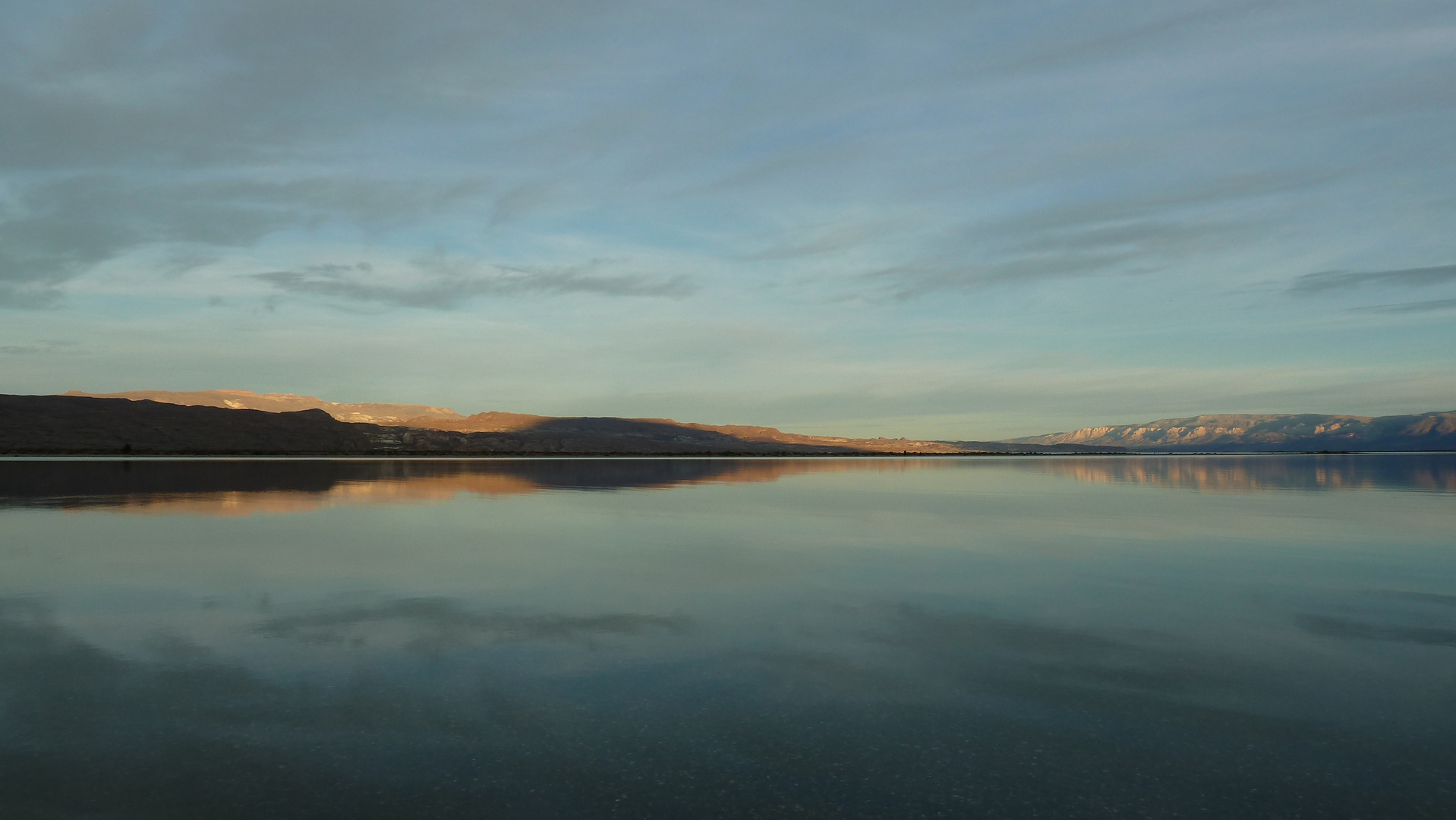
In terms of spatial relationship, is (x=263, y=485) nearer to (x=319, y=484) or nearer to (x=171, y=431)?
(x=319, y=484)

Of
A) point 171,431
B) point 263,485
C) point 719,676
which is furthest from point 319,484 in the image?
point 171,431

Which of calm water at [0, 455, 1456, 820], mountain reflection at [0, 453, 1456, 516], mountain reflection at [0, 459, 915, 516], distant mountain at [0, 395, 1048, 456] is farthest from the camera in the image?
distant mountain at [0, 395, 1048, 456]

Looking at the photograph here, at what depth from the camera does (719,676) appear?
862cm

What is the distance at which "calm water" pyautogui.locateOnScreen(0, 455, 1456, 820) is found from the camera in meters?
5.91

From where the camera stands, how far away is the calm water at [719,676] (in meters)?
5.91

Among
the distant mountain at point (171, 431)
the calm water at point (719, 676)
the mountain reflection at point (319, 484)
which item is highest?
the distant mountain at point (171, 431)

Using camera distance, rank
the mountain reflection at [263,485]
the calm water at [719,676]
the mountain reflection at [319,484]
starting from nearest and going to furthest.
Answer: the calm water at [719,676] < the mountain reflection at [263,485] < the mountain reflection at [319,484]

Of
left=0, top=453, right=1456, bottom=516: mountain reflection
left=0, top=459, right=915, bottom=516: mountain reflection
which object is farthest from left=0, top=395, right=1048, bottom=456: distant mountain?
left=0, top=453, right=1456, bottom=516: mountain reflection

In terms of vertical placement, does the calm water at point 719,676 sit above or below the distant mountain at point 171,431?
below

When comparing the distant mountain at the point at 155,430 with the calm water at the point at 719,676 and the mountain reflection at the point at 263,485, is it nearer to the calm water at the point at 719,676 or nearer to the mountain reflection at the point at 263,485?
the mountain reflection at the point at 263,485

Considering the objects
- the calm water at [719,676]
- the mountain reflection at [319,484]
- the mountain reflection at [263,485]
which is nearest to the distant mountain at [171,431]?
the mountain reflection at [263,485]

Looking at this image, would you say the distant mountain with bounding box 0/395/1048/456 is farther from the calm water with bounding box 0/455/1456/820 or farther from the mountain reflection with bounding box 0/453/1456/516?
the calm water with bounding box 0/455/1456/820

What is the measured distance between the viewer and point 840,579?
14.5 m

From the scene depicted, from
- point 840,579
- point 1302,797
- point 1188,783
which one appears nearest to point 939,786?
point 1188,783
